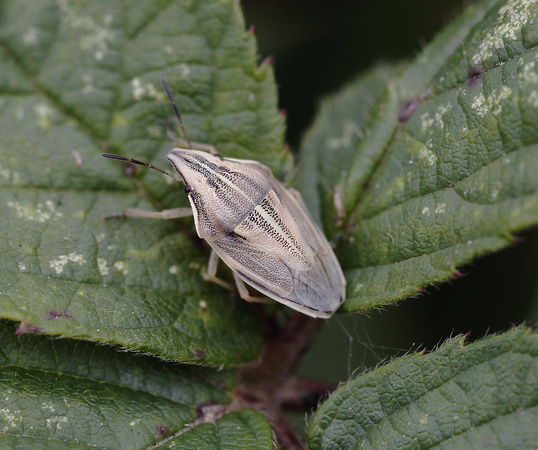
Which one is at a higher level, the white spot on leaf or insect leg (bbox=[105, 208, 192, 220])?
insect leg (bbox=[105, 208, 192, 220])

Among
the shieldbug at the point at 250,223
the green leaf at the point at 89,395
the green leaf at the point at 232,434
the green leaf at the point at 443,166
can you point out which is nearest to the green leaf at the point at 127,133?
the shieldbug at the point at 250,223

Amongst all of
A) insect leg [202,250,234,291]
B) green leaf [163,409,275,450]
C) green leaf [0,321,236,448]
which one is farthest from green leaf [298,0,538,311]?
green leaf [0,321,236,448]

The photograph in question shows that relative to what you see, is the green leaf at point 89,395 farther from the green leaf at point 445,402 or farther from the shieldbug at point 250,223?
the green leaf at point 445,402

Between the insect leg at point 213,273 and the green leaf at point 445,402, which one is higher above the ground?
the green leaf at point 445,402

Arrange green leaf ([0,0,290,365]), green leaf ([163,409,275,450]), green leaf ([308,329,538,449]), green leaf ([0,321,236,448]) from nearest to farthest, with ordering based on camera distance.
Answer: green leaf ([308,329,538,449]), green leaf ([0,321,236,448]), green leaf ([163,409,275,450]), green leaf ([0,0,290,365])

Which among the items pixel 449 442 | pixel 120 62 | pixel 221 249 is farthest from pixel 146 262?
pixel 449 442

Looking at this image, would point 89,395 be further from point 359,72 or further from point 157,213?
point 359,72

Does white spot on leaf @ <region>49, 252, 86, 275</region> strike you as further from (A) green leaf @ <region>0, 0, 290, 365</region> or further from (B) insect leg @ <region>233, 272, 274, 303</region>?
(B) insect leg @ <region>233, 272, 274, 303</region>
